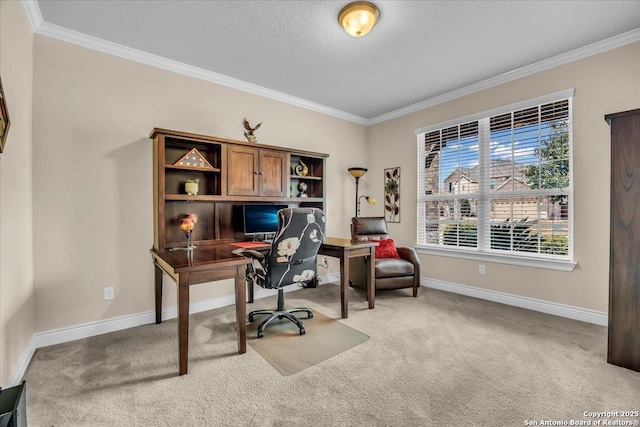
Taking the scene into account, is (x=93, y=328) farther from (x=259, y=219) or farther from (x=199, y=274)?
(x=259, y=219)

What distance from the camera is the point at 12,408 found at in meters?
1.10

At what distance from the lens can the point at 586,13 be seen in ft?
7.50

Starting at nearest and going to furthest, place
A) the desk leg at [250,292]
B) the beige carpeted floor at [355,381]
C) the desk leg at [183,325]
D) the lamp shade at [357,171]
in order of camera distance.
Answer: the beige carpeted floor at [355,381] < the desk leg at [183,325] < the desk leg at [250,292] < the lamp shade at [357,171]

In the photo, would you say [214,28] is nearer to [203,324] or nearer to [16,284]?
[16,284]

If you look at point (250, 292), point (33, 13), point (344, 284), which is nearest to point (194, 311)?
point (250, 292)

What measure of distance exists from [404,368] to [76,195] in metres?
3.04

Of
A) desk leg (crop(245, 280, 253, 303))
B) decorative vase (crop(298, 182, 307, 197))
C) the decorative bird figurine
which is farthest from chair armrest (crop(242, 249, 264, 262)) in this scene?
decorative vase (crop(298, 182, 307, 197))

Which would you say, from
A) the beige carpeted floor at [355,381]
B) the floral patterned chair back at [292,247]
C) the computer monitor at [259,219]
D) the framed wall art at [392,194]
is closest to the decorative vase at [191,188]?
the computer monitor at [259,219]

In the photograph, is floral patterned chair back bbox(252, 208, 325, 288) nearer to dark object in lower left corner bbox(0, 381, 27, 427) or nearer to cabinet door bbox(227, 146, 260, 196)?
cabinet door bbox(227, 146, 260, 196)

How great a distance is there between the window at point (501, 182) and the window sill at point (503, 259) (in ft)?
0.15

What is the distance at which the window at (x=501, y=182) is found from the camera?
3.06 m

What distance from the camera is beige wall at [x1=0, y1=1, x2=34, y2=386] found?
1734mm

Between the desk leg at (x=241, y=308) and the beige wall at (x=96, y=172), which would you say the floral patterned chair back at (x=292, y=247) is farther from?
the beige wall at (x=96, y=172)

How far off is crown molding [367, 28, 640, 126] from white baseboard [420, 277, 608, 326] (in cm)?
249
